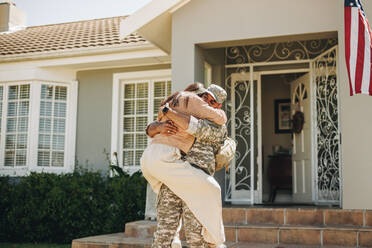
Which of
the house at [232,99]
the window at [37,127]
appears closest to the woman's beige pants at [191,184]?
the house at [232,99]

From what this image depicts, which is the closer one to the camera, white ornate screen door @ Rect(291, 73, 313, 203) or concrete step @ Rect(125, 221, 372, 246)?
concrete step @ Rect(125, 221, 372, 246)

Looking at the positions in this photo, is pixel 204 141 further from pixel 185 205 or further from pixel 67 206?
pixel 67 206

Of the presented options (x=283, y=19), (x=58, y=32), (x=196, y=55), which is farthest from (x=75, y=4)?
(x=283, y=19)

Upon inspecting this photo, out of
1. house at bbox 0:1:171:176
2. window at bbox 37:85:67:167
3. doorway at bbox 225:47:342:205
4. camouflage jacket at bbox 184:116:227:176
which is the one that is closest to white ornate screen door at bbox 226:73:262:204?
doorway at bbox 225:47:342:205

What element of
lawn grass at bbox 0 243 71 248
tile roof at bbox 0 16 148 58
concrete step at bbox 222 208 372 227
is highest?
tile roof at bbox 0 16 148 58

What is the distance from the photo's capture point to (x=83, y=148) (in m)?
9.63

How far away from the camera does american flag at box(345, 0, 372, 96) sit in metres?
5.13

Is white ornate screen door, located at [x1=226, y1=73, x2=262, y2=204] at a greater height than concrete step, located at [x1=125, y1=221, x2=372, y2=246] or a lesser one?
greater

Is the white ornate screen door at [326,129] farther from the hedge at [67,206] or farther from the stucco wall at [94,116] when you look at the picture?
the stucco wall at [94,116]

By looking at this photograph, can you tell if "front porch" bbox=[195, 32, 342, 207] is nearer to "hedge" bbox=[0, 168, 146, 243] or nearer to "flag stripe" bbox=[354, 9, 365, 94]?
"hedge" bbox=[0, 168, 146, 243]

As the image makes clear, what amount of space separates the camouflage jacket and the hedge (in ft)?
14.1

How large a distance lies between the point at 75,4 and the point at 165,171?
11.5 meters

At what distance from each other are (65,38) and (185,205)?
7.90 metres

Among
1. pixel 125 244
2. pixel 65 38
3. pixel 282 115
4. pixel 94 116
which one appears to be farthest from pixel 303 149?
pixel 65 38
